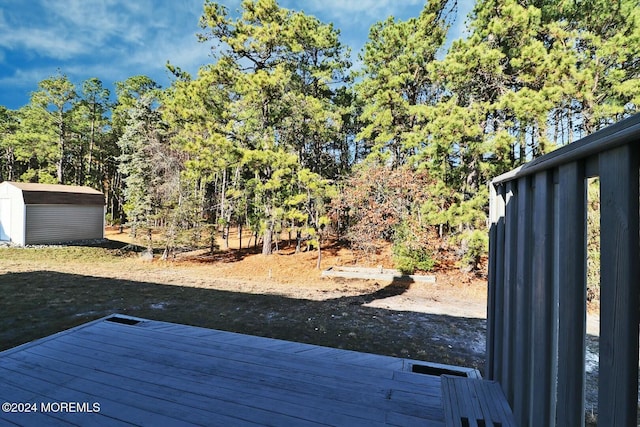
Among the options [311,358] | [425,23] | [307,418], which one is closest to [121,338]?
[311,358]

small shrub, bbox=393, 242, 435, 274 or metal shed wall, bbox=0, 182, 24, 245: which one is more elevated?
metal shed wall, bbox=0, 182, 24, 245

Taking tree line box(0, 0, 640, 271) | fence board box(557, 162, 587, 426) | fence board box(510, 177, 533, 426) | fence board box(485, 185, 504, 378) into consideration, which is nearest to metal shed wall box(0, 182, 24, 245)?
tree line box(0, 0, 640, 271)

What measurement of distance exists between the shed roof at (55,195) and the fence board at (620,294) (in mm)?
16572

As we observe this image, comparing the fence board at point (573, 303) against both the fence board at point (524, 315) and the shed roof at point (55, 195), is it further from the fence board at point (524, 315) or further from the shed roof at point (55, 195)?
the shed roof at point (55, 195)

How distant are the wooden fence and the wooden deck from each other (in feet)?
1.82

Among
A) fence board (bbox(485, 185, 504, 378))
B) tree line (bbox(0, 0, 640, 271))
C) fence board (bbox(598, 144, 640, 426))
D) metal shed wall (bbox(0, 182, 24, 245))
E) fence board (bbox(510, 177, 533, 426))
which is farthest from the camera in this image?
metal shed wall (bbox(0, 182, 24, 245))

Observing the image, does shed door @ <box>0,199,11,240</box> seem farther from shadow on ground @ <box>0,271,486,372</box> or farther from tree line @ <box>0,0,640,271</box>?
shadow on ground @ <box>0,271,486,372</box>

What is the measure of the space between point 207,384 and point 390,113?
33.3 ft

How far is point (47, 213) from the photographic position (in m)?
12.7

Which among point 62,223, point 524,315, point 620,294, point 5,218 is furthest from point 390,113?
point 5,218

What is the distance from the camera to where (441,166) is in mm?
7918

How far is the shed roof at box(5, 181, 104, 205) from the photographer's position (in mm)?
12180

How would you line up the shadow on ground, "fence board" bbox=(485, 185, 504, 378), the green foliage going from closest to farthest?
"fence board" bbox=(485, 185, 504, 378) < the shadow on ground < the green foliage

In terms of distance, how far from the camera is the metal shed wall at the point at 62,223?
40.0 ft
